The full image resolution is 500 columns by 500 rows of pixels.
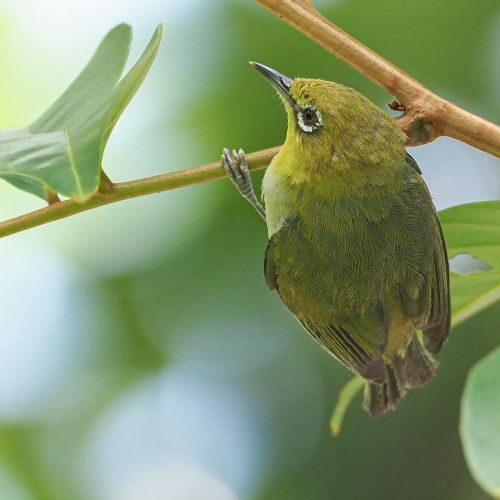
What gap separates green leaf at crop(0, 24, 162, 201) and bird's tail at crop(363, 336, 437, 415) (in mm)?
1281

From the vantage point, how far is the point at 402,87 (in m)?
1.89

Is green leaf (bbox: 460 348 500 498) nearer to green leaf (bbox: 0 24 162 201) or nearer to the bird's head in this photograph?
green leaf (bbox: 0 24 162 201)

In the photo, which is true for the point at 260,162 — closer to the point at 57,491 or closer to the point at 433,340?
the point at 433,340

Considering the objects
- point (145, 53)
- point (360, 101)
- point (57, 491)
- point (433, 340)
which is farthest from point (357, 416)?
point (145, 53)

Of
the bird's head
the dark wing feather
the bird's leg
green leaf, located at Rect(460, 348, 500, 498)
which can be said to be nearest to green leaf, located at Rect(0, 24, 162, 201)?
the bird's leg

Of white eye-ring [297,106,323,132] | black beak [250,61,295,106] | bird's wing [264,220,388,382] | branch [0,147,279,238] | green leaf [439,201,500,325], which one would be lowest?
bird's wing [264,220,388,382]

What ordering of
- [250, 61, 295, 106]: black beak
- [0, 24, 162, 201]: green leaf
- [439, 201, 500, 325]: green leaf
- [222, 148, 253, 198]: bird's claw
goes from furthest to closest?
[250, 61, 295, 106]: black beak, [439, 201, 500, 325]: green leaf, [222, 148, 253, 198]: bird's claw, [0, 24, 162, 201]: green leaf

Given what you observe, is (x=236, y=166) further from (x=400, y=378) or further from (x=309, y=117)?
(x=400, y=378)

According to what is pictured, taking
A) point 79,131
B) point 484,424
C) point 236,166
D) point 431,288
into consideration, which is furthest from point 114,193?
point 431,288

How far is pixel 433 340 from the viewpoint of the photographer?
8.68 ft

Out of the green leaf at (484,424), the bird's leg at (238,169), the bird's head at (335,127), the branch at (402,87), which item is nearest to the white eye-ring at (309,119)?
the bird's head at (335,127)

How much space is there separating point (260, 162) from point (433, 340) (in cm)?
99

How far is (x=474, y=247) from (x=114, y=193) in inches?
37.2

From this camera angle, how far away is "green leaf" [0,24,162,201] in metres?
1.43
